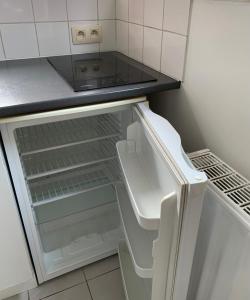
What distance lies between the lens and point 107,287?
1.37 meters

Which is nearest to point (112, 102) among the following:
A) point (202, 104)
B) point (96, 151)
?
point (202, 104)

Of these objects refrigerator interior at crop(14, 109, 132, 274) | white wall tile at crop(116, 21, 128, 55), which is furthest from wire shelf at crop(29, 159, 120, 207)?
white wall tile at crop(116, 21, 128, 55)

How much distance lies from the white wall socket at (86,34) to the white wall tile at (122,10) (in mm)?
131

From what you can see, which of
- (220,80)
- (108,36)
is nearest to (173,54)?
(220,80)

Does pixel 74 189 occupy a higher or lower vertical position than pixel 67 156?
lower

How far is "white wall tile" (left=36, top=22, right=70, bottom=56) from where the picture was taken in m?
1.43

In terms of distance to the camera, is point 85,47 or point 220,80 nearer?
point 220,80

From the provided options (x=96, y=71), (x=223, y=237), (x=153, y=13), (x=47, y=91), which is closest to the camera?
(x=223, y=237)

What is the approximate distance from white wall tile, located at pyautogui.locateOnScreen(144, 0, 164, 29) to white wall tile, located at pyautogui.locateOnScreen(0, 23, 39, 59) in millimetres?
621

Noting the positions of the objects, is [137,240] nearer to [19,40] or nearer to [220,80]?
[220,80]

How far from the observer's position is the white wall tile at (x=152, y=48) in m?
1.16

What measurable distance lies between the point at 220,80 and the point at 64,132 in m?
0.88

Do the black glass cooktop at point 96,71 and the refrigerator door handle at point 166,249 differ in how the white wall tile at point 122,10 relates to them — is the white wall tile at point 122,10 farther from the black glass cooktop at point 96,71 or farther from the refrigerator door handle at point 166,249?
the refrigerator door handle at point 166,249

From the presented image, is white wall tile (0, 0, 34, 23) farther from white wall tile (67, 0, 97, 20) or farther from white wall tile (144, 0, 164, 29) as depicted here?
white wall tile (144, 0, 164, 29)
